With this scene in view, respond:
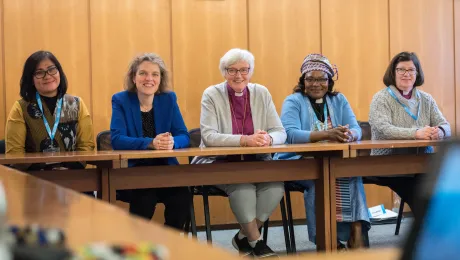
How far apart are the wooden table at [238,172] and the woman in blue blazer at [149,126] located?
23 cm

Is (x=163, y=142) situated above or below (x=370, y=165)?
above

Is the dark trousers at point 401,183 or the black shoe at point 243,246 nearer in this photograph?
the black shoe at point 243,246

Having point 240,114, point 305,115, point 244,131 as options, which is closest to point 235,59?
point 240,114

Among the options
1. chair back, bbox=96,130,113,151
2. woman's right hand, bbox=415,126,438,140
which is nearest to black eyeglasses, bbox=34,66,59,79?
chair back, bbox=96,130,113,151

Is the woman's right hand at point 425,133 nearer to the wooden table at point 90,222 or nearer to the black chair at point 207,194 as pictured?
the black chair at point 207,194

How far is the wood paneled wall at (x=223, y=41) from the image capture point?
4.99 meters

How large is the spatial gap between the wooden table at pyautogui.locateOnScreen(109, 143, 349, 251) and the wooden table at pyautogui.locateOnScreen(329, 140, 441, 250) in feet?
0.11

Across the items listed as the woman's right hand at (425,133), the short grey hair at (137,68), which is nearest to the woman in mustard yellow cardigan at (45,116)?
the short grey hair at (137,68)

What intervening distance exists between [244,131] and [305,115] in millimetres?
456

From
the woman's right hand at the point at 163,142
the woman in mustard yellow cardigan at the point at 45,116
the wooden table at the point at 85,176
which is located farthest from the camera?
the woman in mustard yellow cardigan at the point at 45,116

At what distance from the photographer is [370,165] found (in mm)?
3449

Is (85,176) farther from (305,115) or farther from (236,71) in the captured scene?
(305,115)

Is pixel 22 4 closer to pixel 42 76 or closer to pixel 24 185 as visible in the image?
pixel 42 76

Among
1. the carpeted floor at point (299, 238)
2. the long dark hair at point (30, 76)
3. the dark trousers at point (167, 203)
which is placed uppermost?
the long dark hair at point (30, 76)
